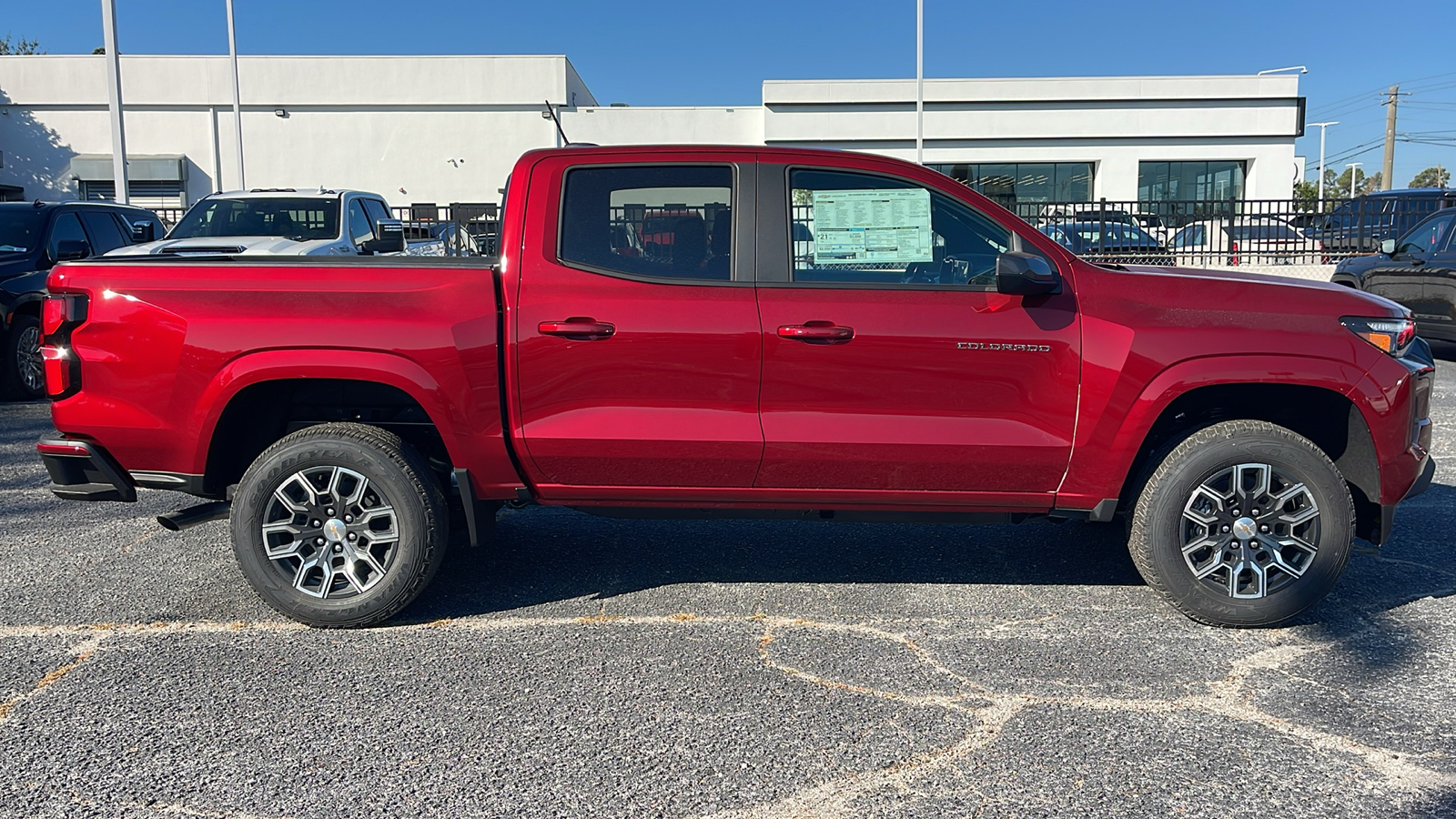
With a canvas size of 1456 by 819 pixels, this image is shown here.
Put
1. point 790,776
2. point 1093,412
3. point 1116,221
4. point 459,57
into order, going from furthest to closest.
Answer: point 459,57
point 1116,221
point 1093,412
point 790,776

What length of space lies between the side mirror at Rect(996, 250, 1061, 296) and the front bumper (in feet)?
11.9

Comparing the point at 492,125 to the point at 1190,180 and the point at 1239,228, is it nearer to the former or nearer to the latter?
the point at 1190,180

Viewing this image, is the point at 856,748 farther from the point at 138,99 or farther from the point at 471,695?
the point at 138,99

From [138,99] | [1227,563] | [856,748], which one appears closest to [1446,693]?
[1227,563]

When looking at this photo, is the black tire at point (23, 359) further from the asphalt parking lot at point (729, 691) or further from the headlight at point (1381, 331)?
the headlight at point (1381, 331)

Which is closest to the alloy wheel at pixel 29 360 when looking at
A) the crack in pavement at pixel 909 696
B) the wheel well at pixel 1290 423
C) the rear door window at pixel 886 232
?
the crack in pavement at pixel 909 696

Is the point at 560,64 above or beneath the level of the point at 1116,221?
above

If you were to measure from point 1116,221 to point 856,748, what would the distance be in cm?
1937

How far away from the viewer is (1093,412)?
13.9 ft

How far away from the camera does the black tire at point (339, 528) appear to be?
14.1ft

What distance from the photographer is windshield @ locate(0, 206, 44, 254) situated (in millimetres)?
10172

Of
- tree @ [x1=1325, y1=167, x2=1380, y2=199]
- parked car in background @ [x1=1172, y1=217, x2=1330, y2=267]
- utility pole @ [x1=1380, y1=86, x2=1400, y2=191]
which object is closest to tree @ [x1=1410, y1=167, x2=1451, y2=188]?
tree @ [x1=1325, y1=167, x2=1380, y2=199]

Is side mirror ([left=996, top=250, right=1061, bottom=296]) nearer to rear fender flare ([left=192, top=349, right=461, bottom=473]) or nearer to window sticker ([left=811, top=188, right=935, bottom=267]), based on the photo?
window sticker ([left=811, top=188, right=935, bottom=267])

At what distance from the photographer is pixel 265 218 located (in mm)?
11680
